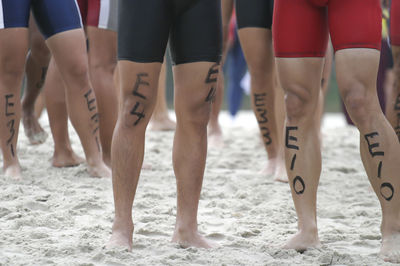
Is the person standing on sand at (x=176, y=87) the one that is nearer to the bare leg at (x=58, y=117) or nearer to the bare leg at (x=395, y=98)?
the bare leg at (x=395, y=98)

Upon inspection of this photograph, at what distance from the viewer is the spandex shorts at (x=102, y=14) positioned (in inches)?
163

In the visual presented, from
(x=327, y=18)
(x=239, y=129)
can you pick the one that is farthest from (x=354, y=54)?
(x=239, y=129)

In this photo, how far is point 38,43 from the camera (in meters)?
4.79

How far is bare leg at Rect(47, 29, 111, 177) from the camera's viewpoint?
12.7 ft

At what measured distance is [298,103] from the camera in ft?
9.05

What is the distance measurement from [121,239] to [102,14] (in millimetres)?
1920

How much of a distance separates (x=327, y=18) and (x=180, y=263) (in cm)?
120

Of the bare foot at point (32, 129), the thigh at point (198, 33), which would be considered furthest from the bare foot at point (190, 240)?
the bare foot at point (32, 129)

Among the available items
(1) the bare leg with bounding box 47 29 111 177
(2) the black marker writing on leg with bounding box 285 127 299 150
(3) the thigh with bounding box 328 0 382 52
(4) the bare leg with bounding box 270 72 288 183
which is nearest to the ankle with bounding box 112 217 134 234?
(2) the black marker writing on leg with bounding box 285 127 299 150

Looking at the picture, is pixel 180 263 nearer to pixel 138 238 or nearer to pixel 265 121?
pixel 138 238

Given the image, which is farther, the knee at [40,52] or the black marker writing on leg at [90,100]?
the knee at [40,52]

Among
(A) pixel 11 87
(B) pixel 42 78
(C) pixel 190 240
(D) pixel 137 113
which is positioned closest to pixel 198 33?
(D) pixel 137 113

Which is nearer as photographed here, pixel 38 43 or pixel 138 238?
pixel 138 238

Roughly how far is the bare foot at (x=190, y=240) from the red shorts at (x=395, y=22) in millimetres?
1679
